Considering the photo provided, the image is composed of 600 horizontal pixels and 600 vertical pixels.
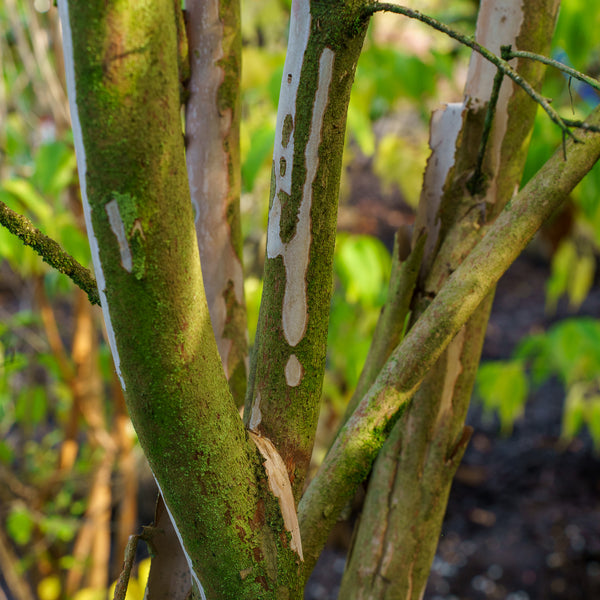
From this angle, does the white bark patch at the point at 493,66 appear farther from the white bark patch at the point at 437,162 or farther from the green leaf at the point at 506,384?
the green leaf at the point at 506,384

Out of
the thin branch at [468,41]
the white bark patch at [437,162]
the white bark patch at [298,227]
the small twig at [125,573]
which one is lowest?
the small twig at [125,573]

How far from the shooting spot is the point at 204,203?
509 millimetres

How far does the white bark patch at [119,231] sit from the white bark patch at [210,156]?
23cm

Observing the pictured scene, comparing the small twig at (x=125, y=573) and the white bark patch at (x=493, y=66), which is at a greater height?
the white bark patch at (x=493, y=66)

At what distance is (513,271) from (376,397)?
4.01 meters

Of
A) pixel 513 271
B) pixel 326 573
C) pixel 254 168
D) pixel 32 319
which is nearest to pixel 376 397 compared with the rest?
pixel 254 168

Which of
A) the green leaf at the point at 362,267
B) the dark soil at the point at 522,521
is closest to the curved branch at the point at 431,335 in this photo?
the green leaf at the point at 362,267

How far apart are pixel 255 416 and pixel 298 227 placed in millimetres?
140

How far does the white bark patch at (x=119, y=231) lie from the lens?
276 mm

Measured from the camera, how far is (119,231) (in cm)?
28

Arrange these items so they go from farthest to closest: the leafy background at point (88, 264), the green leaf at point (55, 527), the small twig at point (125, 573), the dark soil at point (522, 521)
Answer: the dark soil at point (522, 521) < the green leaf at point (55, 527) < the leafy background at point (88, 264) < the small twig at point (125, 573)

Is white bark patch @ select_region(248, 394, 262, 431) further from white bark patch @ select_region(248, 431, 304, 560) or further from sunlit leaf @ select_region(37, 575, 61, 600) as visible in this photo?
sunlit leaf @ select_region(37, 575, 61, 600)

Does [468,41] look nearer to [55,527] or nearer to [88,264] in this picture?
[88,264]

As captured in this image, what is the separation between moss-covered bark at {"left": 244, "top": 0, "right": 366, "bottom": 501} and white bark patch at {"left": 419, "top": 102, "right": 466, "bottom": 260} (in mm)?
172
